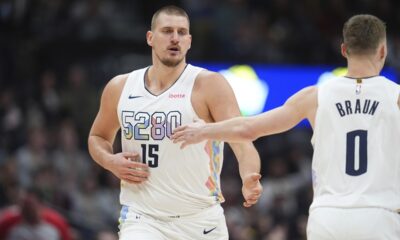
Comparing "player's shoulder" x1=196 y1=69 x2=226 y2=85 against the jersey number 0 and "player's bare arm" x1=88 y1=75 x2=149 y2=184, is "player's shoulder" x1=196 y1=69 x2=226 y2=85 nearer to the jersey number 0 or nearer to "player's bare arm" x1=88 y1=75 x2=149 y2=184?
"player's bare arm" x1=88 y1=75 x2=149 y2=184

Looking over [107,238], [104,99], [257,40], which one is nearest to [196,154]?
[104,99]

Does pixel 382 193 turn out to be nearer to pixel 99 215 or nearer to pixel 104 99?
pixel 104 99

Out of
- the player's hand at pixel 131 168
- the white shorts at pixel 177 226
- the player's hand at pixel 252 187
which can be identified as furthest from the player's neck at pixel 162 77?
the player's hand at pixel 252 187

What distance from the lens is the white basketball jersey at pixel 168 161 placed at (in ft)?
25.5

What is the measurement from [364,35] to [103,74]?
11.9 m

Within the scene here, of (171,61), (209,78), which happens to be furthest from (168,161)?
(171,61)

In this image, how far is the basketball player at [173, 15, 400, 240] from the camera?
5961 millimetres

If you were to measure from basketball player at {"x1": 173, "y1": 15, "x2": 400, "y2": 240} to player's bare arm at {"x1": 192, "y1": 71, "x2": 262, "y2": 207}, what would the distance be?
1319mm

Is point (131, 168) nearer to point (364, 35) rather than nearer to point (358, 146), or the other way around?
point (358, 146)

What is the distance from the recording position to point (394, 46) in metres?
18.3

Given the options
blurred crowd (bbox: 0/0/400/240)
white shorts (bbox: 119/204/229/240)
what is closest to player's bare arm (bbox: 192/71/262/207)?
white shorts (bbox: 119/204/229/240)

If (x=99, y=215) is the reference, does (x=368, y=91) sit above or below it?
above

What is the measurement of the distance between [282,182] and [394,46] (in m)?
3.69

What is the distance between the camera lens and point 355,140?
6.02 meters
